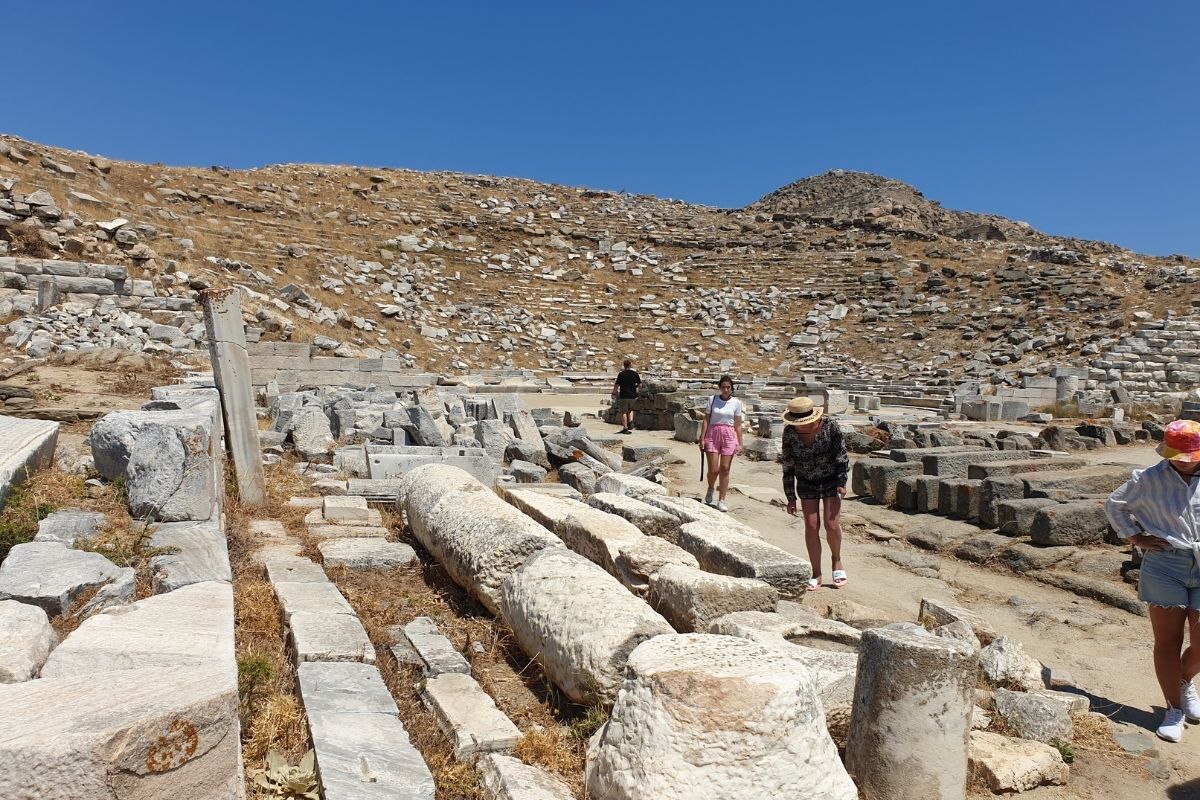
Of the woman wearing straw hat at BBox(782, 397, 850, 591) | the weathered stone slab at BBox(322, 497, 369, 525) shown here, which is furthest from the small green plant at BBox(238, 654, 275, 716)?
the woman wearing straw hat at BBox(782, 397, 850, 591)

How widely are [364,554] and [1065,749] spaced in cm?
469

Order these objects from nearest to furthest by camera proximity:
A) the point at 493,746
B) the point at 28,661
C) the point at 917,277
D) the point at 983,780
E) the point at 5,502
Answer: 1. the point at 28,661
2. the point at 493,746
3. the point at 983,780
4. the point at 5,502
5. the point at 917,277

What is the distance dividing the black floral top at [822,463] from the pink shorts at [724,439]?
112 inches

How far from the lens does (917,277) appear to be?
3200 cm

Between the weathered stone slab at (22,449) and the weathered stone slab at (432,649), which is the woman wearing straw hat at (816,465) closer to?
the weathered stone slab at (432,649)

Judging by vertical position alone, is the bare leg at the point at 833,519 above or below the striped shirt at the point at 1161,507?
below

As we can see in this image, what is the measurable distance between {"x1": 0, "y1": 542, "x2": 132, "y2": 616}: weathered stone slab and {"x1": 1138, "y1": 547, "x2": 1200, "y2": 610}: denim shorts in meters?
5.56

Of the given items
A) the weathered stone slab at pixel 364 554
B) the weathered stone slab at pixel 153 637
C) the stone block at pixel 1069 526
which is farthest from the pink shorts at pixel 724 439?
the weathered stone slab at pixel 153 637

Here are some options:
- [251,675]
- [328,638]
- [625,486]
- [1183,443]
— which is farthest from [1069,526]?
[251,675]

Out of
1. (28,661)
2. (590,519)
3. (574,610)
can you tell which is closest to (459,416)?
(590,519)

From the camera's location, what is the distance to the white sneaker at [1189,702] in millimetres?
4688

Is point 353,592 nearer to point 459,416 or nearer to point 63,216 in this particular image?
point 459,416

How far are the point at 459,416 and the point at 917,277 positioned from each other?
23667mm

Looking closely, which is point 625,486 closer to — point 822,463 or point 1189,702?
point 822,463
